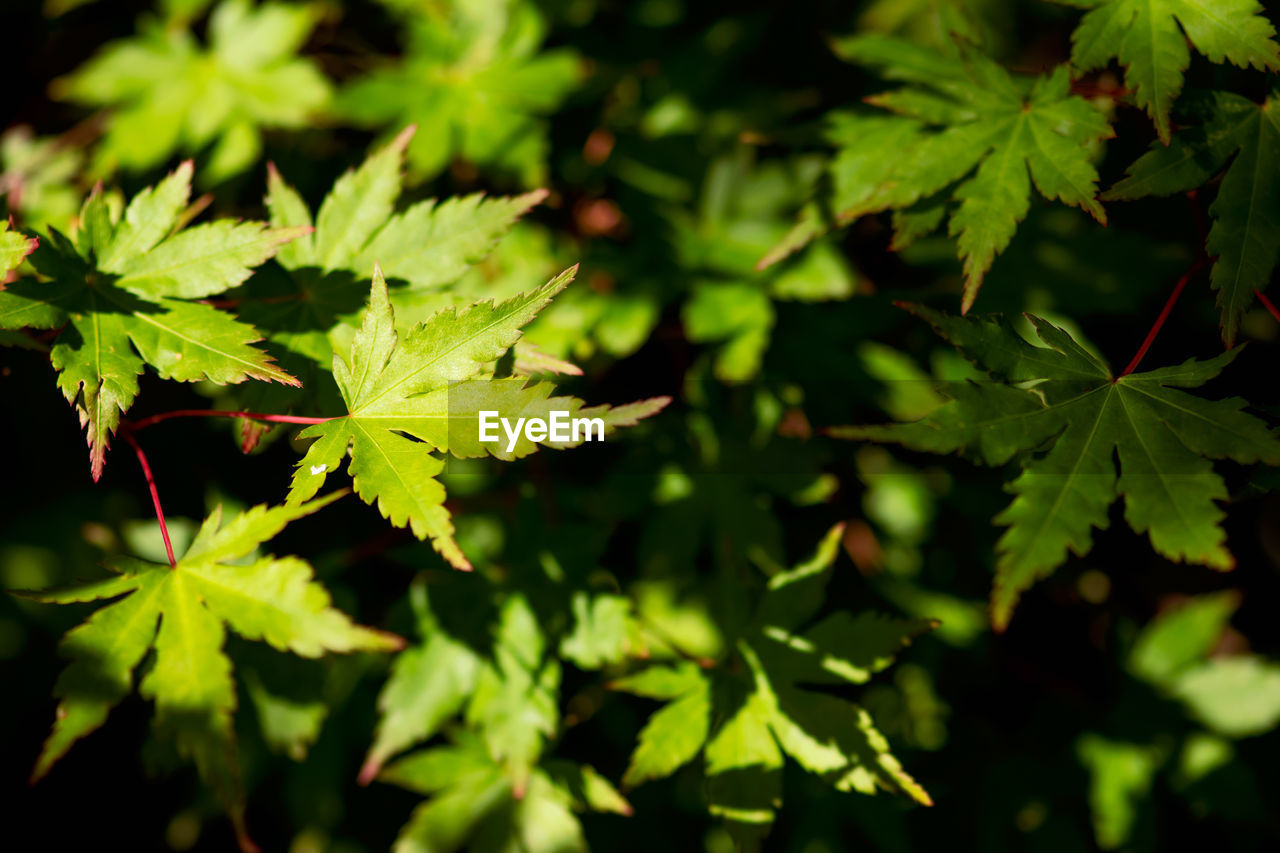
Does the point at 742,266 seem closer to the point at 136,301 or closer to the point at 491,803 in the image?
the point at 136,301

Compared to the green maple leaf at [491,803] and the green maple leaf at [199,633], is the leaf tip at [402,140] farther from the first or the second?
the green maple leaf at [491,803]

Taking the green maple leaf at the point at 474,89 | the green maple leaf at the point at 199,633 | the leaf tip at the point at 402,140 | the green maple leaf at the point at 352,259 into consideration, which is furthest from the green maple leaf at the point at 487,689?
the green maple leaf at the point at 474,89

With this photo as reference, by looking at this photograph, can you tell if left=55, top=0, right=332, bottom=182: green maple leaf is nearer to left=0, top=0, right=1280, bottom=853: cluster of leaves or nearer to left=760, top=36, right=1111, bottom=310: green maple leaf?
left=0, top=0, right=1280, bottom=853: cluster of leaves

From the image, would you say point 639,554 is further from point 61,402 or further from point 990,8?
point 990,8

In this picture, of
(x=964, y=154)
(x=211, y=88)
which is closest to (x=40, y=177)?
(x=211, y=88)

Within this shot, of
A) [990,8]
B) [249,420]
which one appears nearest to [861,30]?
[990,8]

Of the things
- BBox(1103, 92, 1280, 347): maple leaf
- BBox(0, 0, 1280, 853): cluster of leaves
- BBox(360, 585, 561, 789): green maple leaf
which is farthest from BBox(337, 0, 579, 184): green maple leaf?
BBox(1103, 92, 1280, 347): maple leaf

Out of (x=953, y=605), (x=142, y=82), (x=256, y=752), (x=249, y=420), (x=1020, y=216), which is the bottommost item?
(x=256, y=752)
